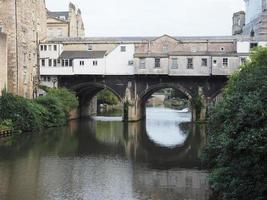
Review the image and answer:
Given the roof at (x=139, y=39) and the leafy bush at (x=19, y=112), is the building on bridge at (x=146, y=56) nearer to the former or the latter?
the roof at (x=139, y=39)

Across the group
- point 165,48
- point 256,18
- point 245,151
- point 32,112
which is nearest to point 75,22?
point 165,48

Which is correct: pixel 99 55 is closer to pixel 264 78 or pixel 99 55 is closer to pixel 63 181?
pixel 63 181

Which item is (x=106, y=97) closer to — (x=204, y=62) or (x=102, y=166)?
(x=204, y=62)

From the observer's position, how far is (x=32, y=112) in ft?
144

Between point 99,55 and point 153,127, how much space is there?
1055 centimetres

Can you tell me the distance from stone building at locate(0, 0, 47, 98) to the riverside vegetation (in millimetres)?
3117

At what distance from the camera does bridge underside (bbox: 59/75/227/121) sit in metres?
53.7

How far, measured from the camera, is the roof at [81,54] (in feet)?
181

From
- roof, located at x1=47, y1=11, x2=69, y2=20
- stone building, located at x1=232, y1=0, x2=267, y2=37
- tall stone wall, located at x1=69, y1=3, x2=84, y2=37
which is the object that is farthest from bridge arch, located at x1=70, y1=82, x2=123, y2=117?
stone building, located at x1=232, y1=0, x2=267, y2=37

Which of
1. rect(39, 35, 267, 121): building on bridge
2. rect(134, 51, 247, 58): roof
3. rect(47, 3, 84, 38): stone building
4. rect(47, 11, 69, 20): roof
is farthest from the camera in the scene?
rect(47, 11, 69, 20): roof

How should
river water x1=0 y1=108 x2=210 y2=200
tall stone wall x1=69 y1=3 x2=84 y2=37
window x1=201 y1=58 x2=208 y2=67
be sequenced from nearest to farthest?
river water x1=0 y1=108 x2=210 y2=200 → window x1=201 y1=58 x2=208 y2=67 → tall stone wall x1=69 y1=3 x2=84 y2=37

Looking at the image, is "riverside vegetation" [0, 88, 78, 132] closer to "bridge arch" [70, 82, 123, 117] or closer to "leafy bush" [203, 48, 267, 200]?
"bridge arch" [70, 82, 123, 117]

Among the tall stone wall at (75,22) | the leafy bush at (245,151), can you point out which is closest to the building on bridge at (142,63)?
the tall stone wall at (75,22)

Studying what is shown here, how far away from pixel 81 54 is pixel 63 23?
16640mm
